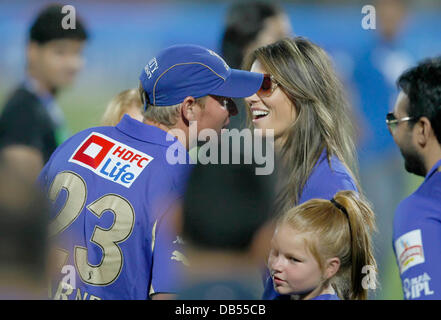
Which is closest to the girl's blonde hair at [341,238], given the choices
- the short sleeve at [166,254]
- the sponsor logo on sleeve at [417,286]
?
the sponsor logo on sleeve at [417,286]

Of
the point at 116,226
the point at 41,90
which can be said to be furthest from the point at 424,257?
the point at 41,90

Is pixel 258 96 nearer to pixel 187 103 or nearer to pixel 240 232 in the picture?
pixel 187 103

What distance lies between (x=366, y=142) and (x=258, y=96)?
129 centimetres

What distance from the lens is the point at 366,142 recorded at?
3.83 metres

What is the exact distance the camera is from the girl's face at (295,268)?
7.06 feet

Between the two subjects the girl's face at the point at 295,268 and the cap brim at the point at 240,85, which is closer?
the girl's face at the point at 295,268

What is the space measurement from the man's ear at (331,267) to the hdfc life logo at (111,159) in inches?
26.5

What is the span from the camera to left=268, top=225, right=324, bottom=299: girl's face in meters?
2.15

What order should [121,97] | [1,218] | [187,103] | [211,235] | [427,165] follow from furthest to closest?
[121,97]
[187,103]
[427,165]
[211,235]
[1,218]

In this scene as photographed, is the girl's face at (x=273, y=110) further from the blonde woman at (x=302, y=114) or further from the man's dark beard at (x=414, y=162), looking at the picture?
the man's dark beard at (x=414, y=162)

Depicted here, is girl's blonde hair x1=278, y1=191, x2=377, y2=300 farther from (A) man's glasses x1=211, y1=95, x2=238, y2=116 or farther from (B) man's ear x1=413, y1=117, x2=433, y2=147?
(A) man's glasses x1=211, y1=95, x2=238, y2=116

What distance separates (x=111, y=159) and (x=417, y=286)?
1.06m

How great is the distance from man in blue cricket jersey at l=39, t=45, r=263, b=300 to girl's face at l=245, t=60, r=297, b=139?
425 millimetres

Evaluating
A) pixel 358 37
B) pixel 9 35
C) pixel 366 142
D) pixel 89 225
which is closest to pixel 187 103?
pixel 89 225
